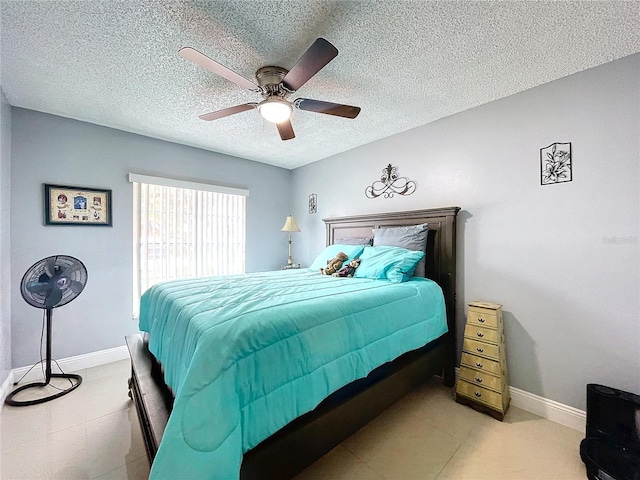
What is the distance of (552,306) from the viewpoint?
199 centimetres

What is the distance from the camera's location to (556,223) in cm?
198

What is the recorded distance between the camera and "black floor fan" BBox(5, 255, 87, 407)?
213 cm

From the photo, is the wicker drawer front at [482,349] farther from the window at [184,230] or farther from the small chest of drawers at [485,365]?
the window at [184,230]

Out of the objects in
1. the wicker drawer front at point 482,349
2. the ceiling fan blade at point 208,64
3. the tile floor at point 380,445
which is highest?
the ceiling fan blade at point 208,64

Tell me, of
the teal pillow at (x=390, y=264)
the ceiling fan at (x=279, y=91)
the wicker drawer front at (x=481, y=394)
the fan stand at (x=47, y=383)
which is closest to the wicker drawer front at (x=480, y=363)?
the wicker drawer front at (x=481, y=394)

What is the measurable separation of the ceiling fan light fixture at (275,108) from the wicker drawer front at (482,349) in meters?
2.24

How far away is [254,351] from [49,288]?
2284 mm

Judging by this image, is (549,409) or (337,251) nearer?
(549,409)

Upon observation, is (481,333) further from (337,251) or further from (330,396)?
(337,251)

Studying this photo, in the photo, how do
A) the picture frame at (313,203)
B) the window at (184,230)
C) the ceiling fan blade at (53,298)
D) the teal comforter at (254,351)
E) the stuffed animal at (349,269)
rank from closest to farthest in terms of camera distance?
the teal comforter at (254,351) < the ceiling fan blade at (53,298) < the stuffed animal at (349,269) < the window at (184,230) < the picture frame at (313,203)

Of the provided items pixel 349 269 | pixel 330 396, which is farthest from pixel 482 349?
pixel 330 396

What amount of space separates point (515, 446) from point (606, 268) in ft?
4.29

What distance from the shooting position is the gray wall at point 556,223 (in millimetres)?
1727

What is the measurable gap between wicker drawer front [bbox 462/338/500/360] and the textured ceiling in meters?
2.01
